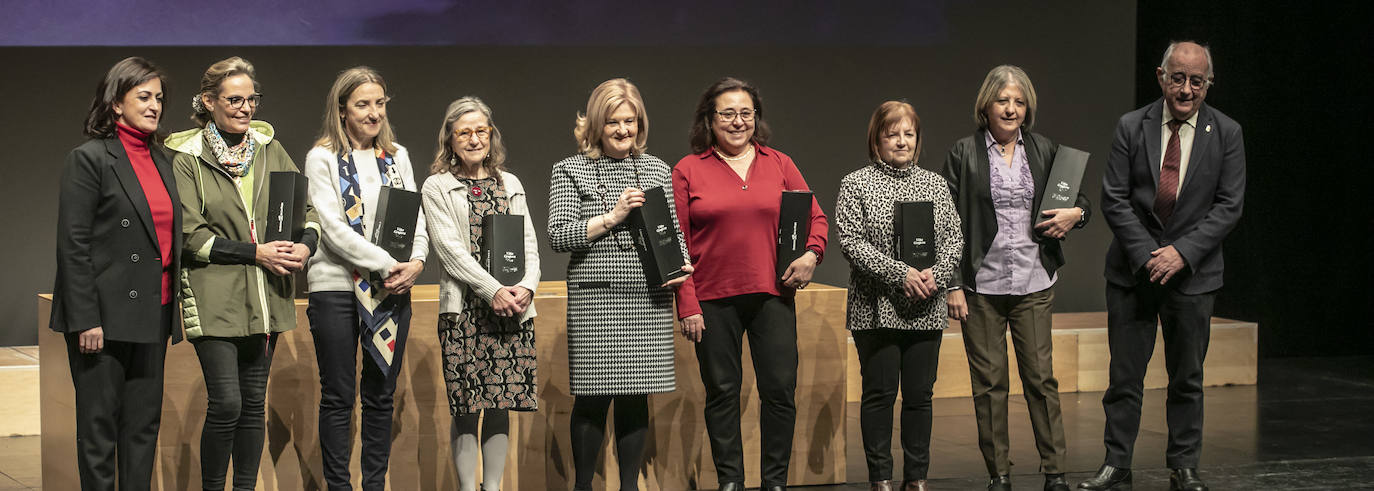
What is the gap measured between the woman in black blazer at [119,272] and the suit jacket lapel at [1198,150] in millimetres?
2944

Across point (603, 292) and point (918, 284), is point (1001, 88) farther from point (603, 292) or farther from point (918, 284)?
point (603, 292)

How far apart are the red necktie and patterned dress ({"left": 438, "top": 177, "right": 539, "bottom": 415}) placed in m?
2.03

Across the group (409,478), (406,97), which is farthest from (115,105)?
(406,97)

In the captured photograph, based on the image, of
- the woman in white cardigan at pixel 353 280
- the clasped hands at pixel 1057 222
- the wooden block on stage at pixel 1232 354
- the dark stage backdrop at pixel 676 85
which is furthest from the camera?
the wooden block on stage at pixel 1232 354

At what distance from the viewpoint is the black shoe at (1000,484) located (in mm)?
4055

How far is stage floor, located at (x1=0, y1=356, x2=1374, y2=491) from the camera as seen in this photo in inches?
173

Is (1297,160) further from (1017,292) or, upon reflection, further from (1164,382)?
(1017,292)

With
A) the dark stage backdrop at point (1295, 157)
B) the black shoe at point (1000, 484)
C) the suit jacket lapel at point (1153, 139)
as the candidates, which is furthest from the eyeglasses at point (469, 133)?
the dark stage backdrop at point (1295, 157)

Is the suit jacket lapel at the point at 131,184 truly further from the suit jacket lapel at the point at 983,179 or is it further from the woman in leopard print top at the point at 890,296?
the suit jacket lapel at the point at 983,179

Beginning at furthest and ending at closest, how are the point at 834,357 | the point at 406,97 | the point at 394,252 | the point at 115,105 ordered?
1. the point at 406,97
2. the point at 834,357
3. the point at 394,252
4. the point at 115,105

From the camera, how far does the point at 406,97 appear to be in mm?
6320

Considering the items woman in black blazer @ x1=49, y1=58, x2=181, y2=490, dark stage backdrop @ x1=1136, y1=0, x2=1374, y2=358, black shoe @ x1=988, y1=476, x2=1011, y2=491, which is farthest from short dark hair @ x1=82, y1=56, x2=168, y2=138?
dark stage backdrop @ x1=1136, y1=0, x2=1374, y2=358

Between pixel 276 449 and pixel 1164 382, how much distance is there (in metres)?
4.76

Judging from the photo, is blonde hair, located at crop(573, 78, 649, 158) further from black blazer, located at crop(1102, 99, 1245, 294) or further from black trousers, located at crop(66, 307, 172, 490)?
black blazer, located at crop(1102, 99, 1245, 294)
